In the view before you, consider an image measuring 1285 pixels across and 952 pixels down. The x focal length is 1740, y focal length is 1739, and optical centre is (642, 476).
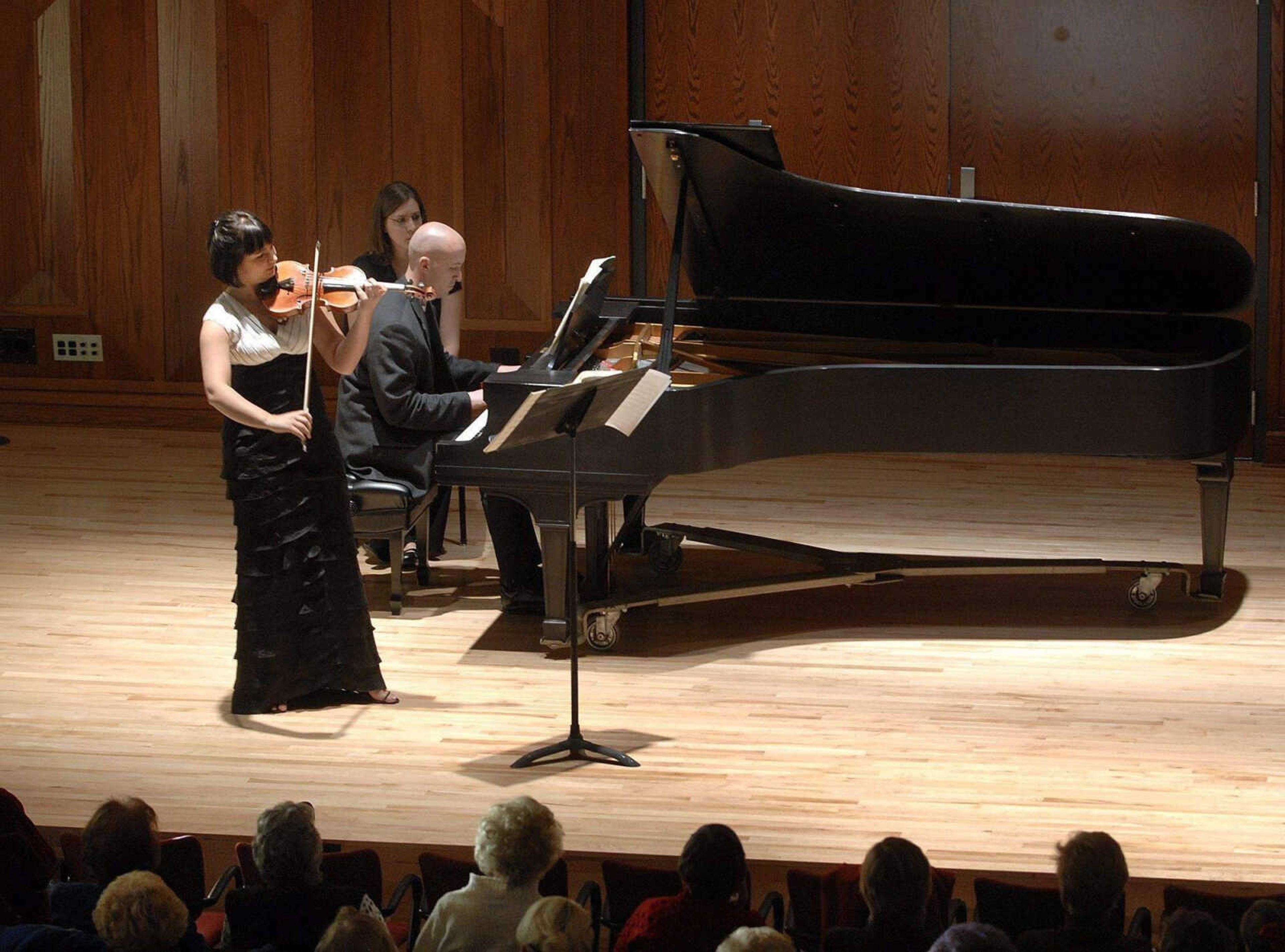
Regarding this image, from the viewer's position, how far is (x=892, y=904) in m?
2.67

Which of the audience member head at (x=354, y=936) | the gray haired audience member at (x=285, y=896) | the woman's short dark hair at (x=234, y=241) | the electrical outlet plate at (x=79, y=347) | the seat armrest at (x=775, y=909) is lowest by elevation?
the seat armrest at (x=775, y=909)

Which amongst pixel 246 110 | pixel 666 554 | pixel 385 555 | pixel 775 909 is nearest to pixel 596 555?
pixel 666 554

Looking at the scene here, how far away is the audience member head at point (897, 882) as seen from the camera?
2670 millimetres

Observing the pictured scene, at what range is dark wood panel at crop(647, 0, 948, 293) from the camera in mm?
7574

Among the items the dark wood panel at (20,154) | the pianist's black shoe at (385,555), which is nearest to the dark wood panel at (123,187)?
the dark wood panel at (20,154)

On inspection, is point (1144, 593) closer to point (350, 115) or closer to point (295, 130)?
point (350, 115)

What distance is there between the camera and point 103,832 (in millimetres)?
2850

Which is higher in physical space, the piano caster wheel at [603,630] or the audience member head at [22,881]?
the audience member head at [22,881]

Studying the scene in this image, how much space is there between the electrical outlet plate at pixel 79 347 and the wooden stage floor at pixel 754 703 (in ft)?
5.88

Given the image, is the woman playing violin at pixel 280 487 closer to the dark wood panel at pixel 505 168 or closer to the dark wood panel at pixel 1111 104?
the dark wood panel at pixel 505 168

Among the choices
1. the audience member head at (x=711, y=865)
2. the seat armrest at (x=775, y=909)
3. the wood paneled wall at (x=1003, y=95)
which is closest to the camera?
the audience member head at (x=711, y=865)

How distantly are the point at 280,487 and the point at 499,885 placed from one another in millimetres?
1703

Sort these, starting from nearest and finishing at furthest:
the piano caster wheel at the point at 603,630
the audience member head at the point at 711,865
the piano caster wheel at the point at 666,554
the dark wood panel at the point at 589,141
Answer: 1. the audience member head at the point at 711,865
2. the piano caster wheel at the point at 603,630
3. the piano caster wheel at the point at 666,554
4. the dark wood panel at the point at 589,141

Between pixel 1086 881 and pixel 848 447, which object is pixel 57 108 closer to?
pixel 848 447
